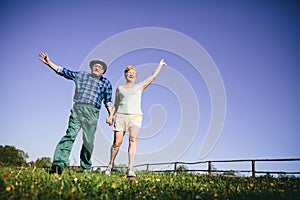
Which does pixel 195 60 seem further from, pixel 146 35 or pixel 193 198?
pixel 193 198

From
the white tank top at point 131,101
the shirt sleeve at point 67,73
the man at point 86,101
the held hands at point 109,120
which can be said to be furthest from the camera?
the shirt sleeve at point 67,73

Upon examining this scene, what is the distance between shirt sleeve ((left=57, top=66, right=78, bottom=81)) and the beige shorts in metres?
1.34

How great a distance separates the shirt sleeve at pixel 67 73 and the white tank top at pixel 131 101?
3.77 feet

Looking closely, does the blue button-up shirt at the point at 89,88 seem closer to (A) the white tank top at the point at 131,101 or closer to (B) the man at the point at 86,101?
(B) the man at the point at 86,101

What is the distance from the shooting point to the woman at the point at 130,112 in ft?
17.7

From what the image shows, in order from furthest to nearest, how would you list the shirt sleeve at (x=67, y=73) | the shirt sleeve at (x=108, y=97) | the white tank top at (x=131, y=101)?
the shirt sleeve at (x=108, y=97) < the shirt sleeve at (x=67, y=73) < the white tank top at (x=131, y=101)

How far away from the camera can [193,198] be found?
3352 millimetres

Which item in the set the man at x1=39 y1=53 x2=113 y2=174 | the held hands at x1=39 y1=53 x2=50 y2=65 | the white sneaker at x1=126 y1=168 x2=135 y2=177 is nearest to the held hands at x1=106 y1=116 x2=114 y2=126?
the man at x1=39 y1=53 x2=113 y2=174

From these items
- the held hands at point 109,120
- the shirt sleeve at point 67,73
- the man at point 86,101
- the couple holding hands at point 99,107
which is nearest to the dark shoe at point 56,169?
the couple holding hands at point 99,107

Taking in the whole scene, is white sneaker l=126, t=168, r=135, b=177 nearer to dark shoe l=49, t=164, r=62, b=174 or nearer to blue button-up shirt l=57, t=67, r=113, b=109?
dark shoe l=49, t=164, r=62, b=174

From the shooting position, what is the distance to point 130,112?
5.56 m

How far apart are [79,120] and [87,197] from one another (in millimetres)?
2959

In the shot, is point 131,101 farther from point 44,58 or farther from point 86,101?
point 44,58

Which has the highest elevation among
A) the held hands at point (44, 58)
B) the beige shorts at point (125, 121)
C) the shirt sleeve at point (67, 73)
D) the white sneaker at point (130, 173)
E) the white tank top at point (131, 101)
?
the held hands at point (44, 58)
